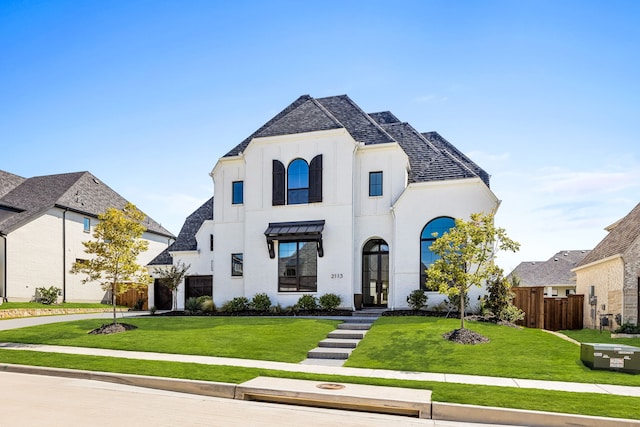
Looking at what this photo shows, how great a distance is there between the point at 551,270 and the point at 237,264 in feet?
124

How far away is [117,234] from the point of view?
52.6 ft

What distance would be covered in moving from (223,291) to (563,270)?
38.6 meters

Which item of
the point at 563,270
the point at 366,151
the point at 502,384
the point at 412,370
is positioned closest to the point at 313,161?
the point at 366,151

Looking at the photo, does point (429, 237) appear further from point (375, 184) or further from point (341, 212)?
point (341, 212)

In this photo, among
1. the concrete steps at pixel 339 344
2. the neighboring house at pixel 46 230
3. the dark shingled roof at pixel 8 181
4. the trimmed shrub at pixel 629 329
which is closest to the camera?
the concrete steps at pixel 339 344

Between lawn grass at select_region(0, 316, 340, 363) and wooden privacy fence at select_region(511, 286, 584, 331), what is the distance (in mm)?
7936

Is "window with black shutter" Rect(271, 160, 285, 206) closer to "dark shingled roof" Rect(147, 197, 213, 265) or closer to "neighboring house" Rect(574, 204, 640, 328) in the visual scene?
"dark shingled roof" Rect(147, 197, 213, 265)

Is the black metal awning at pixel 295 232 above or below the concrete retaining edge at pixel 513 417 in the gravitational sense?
above

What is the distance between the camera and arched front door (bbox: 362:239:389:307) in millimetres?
19734

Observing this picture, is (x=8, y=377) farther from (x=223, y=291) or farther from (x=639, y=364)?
(x=639, y=364)

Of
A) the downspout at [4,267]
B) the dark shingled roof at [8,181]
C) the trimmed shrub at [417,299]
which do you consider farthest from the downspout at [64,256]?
the trimmed shrub at [417,299]

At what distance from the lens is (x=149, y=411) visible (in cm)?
730

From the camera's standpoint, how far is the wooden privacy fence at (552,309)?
58.3 feet

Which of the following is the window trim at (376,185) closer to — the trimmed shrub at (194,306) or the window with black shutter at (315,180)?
the window with black shutter at (315,180)
